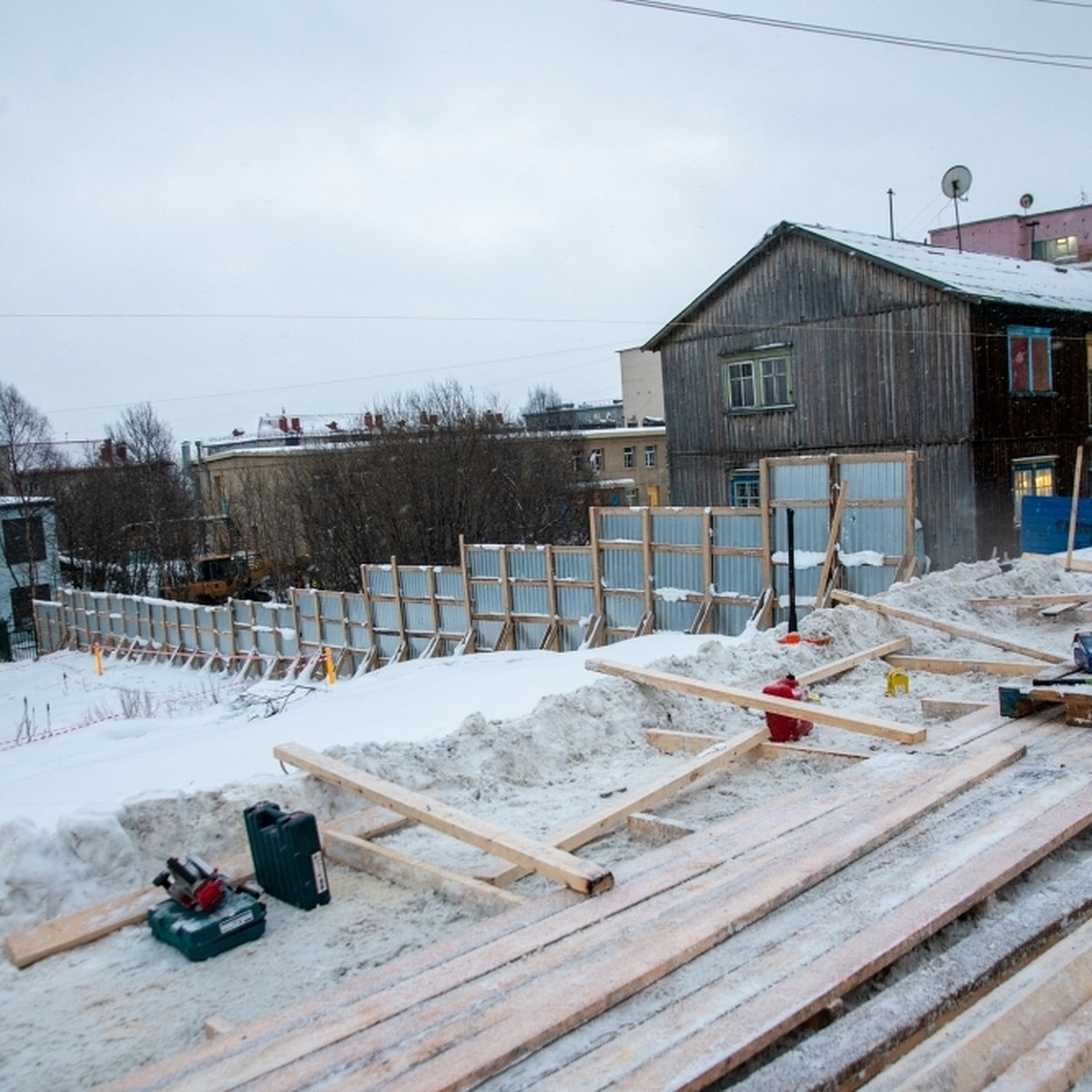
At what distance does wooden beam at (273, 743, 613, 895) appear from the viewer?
4.43m

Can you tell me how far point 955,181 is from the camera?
27500mm

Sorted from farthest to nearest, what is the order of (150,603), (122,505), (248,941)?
(122,505) < (150,603) < (248,941)

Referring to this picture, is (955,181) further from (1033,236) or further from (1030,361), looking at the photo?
(1033,236)

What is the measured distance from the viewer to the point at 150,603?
2788 centimetres

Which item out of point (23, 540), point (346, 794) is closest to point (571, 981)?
point (346, 794)

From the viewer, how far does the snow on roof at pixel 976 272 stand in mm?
19969

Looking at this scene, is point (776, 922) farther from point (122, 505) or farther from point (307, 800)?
point (122, 505)

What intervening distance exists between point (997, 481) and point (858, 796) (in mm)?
17016

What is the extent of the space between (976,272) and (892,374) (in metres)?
4.26

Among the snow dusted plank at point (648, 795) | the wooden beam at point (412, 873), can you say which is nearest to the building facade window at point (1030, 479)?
the snow dusted plank at point (648, 795)

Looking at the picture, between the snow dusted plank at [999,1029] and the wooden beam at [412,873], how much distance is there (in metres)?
1.94

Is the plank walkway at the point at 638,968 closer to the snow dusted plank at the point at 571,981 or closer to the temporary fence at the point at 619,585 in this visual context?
the snow dusted plank at the point at 571,981

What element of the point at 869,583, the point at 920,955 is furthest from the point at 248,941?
the point at 869,583

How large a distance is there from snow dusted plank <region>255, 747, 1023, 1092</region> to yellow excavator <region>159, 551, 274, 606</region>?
29.6 metres
